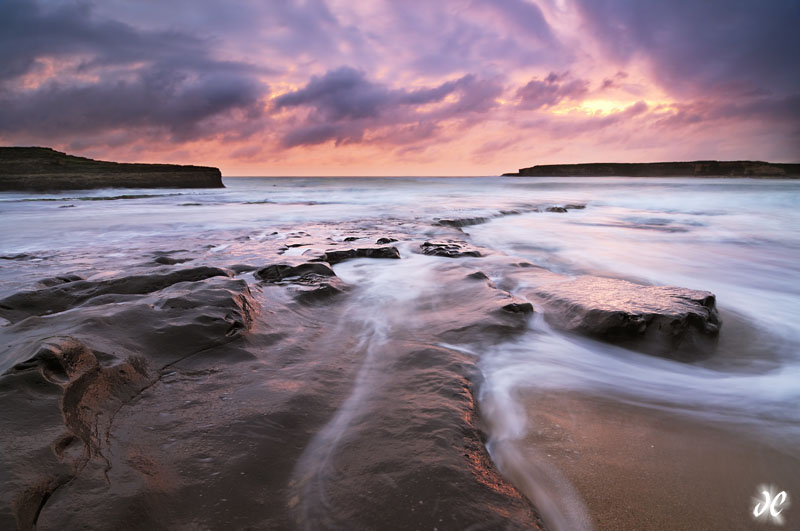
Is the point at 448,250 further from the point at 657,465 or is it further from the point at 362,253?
the point at 657,465

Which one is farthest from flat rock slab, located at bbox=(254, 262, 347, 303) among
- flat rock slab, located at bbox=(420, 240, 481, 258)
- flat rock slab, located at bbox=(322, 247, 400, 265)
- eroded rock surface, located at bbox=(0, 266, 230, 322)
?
flat rock slab, located at bbox=(420, 240, 481, 258)

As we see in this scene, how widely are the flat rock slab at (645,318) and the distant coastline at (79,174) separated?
36654 mm

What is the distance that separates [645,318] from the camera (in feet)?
9.14

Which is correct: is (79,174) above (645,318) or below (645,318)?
above

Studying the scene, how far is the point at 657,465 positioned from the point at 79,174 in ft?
128

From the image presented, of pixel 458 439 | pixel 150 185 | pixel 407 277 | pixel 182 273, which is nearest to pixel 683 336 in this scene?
pixel 458 439

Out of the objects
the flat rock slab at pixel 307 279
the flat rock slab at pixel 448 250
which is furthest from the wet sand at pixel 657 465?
the flat rock slab at pixel 448 250

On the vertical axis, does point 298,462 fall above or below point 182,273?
below

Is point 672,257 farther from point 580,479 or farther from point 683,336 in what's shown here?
point 580,479

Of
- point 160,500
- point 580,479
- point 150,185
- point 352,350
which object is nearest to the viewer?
point 160,500

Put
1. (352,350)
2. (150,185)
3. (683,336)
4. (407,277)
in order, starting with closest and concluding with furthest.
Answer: (352,350) → (683,336) → (407,277) → (150,185)

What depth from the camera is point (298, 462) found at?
1.42 metres

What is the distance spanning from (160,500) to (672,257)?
7421 mm

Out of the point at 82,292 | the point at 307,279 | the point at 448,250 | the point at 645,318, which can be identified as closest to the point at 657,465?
the point at 645,318
